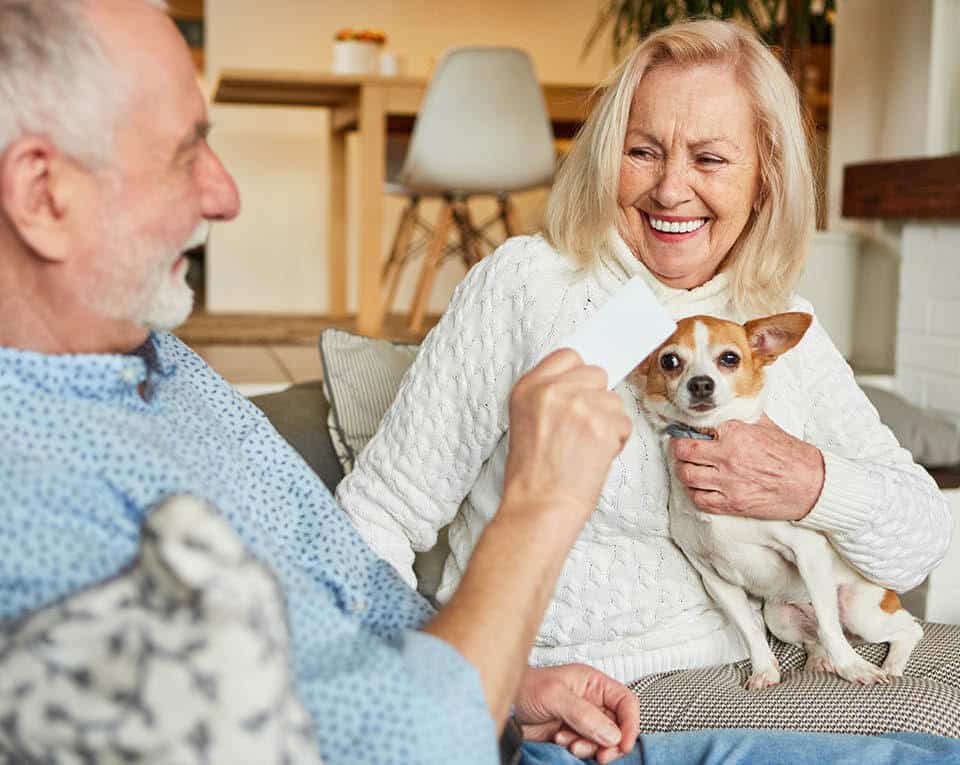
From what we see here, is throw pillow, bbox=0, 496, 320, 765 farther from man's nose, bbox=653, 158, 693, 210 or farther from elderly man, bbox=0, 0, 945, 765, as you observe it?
man's nose, bbox=653, 158, 693, 210

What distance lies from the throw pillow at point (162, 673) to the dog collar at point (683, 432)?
819mm

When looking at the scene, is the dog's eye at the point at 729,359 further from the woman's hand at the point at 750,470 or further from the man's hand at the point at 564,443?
the man's hand at the point at 564,443

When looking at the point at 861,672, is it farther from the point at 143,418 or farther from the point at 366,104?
the point at 366,104

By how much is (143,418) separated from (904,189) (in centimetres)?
247

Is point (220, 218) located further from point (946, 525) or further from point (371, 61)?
point (371, 61)

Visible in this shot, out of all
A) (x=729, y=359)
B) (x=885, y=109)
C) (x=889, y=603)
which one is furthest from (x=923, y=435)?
(x=729, y=359)

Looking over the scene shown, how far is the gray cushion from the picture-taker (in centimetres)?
247

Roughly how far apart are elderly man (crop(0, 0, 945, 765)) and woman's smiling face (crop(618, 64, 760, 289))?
1.94 feet

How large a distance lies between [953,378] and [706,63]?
1668 millimetres

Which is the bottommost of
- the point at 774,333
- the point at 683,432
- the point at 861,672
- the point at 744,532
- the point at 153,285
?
the point at 861,672

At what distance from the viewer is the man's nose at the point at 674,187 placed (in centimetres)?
138

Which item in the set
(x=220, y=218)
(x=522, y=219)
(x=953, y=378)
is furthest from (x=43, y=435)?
(x=522, y=219)

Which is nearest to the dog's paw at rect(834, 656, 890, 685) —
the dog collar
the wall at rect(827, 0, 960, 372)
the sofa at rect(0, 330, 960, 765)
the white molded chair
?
the dog collar

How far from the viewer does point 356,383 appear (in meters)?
1.83
